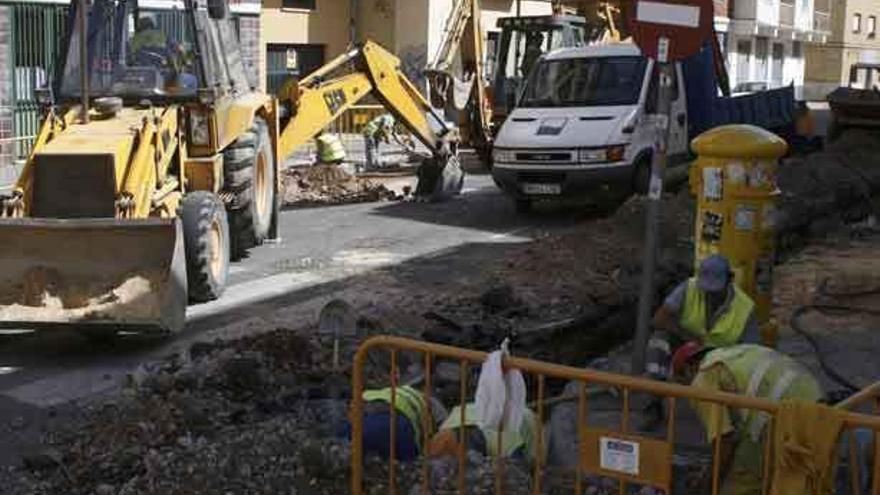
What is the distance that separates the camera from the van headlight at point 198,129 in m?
10.5

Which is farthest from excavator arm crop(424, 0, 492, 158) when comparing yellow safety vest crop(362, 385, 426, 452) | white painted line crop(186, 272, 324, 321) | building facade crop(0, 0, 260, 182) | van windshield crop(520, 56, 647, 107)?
yellow safety vest crop(362, 385, 426, 452)

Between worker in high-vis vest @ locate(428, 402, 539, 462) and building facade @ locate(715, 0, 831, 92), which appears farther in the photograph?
building facade @ locate(715, 0, 831, 92)

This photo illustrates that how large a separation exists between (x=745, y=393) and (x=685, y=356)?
1.10 meters

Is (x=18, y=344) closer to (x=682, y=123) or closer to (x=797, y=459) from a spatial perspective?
(x=797, y=459)

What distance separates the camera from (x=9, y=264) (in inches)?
335

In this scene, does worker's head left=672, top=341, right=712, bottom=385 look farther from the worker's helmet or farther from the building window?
the building window

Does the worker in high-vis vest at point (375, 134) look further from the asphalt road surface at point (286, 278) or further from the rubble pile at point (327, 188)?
the asphalt road surface at point (286, 278)

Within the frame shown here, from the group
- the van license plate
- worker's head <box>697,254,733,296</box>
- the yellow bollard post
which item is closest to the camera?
worker's head <box>697,254,733,296</box>

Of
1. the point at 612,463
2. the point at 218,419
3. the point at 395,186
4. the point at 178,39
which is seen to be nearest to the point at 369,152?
the point at 395,186

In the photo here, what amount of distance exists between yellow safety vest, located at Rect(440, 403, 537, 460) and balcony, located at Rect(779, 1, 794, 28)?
53.3 metres

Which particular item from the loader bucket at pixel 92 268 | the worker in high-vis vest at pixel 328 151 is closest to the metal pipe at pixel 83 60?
the loader bucket at pixel 92 268

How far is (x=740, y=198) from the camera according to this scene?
7934 mm

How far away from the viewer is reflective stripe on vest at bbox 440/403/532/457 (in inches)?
193

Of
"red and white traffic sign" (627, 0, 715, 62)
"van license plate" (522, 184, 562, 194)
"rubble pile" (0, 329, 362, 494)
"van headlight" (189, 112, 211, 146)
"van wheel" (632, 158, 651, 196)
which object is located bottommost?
"rubble pile" (0, 329, 362, 494)
